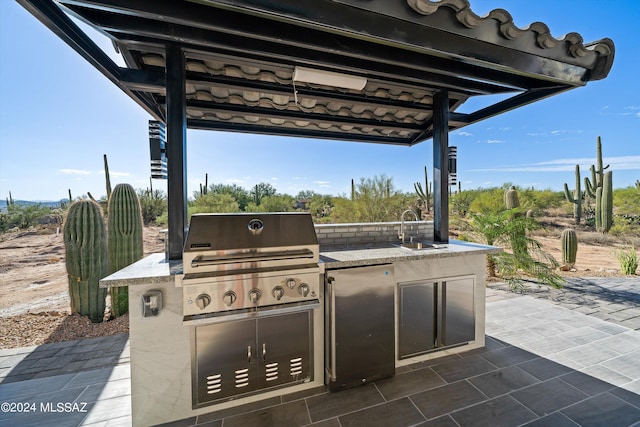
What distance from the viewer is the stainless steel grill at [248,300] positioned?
5.21 ft

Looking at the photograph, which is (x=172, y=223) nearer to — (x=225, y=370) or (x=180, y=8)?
(x=225, y=370)

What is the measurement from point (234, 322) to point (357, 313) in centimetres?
96

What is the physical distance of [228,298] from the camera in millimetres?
1604

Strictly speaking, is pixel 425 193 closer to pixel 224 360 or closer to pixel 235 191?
pixel 235 191

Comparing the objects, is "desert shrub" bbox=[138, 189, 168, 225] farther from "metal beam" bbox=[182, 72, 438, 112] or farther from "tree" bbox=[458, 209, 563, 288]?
"tree" bbox=[458, 209, 563, 288]

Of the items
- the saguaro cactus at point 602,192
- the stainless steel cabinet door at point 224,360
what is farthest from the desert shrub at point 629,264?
the stainless steel cabinet door at point 224,360

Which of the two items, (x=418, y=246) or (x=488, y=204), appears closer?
(x=418, y=246)

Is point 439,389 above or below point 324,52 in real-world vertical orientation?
below

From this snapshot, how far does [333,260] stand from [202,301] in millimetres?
987

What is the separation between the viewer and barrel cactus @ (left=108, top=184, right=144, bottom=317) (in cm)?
346

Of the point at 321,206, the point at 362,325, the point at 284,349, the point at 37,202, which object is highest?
the point at 37,202

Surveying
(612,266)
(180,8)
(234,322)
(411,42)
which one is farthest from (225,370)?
(612,266)

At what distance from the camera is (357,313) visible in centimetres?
196

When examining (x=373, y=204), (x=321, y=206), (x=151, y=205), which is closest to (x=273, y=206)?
(x=321, y=206)
